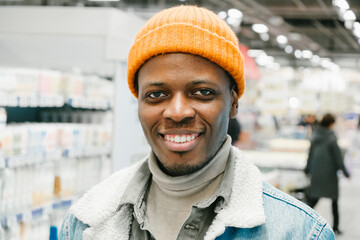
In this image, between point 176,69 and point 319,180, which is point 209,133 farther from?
point 319,180

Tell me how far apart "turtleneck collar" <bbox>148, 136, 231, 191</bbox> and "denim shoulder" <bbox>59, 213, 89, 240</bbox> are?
269 mm

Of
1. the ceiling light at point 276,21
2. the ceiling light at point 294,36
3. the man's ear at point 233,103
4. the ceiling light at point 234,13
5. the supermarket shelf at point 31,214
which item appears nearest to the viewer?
the man's ear at point 233,103

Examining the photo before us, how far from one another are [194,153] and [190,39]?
288 millimetres

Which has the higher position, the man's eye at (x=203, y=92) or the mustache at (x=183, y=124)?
the man's eye at (x=203, y=92)

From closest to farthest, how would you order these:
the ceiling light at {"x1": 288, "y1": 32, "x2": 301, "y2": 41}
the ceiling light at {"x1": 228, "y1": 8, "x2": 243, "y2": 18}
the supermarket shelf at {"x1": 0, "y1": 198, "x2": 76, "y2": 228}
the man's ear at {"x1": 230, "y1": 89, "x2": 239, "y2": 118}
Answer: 1. the man's ear at {"x1": 230, "y1": 89, "x2": 239, "y2": 118}
2. the supermarket shelf at {"x1": 0, "y1": 198, "x2": 76, "y2": 228}
3. the ceiling light at {"x1": 228, "y1": 8, "x2": 243, "y2": 18}
4. the ceiling light at {"x1": 288, "y1": 32, "x2": 301, "y2": 41}

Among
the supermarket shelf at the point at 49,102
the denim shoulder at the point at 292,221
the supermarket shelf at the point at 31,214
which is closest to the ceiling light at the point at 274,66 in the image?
the supermarket shelf at the point at 49,102

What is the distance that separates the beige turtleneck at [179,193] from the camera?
1.37m

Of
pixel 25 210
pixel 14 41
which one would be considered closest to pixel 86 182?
pixel 25 210

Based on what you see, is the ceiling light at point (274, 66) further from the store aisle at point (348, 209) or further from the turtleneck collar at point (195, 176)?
the turtleneck collar at point (195, 176)

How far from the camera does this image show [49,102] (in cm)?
490

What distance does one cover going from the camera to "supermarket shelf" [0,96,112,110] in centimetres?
435

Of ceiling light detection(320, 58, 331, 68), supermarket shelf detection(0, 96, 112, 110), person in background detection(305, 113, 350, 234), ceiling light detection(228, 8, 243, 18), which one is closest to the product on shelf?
supermarket shelf detection(0, 96, 112, 110)

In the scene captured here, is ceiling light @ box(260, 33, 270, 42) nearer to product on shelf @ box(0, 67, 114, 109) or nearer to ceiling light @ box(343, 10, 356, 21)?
ceiling light @ box(343, 10, 356, 21)

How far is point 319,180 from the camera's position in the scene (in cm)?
848
